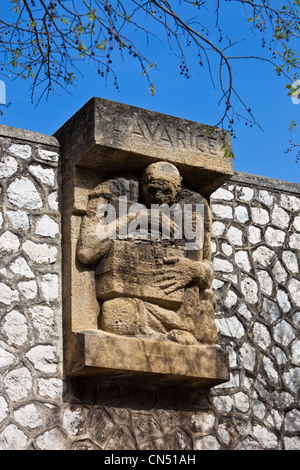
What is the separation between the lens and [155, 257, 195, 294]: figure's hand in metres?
7.18

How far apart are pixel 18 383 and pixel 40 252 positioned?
993 millimetres

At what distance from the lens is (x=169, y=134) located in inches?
298

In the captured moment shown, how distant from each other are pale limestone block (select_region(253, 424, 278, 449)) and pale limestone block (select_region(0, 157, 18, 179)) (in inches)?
109

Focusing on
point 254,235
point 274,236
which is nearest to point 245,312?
point 254,235

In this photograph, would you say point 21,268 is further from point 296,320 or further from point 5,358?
point 296,320

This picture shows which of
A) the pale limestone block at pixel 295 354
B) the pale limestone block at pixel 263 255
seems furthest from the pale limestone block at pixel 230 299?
the pale limestone block at pixel 295 354

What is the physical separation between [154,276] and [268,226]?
1807mm

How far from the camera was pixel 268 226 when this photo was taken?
860 centimetres

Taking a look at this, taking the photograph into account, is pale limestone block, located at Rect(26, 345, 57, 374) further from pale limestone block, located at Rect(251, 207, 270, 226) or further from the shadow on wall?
pale limestone block, located at Rect(251, 207, 270, 226)

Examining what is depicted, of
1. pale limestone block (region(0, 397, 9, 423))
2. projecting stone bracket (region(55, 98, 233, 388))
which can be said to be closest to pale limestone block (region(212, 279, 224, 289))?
projecting stone bracket (region(55, 98, 233, 388))

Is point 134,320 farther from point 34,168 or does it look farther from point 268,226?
point 268,226

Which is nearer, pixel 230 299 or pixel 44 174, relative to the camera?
pixel 44 174

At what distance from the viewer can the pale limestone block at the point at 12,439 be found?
6562 millimetres

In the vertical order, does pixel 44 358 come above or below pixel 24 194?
below
